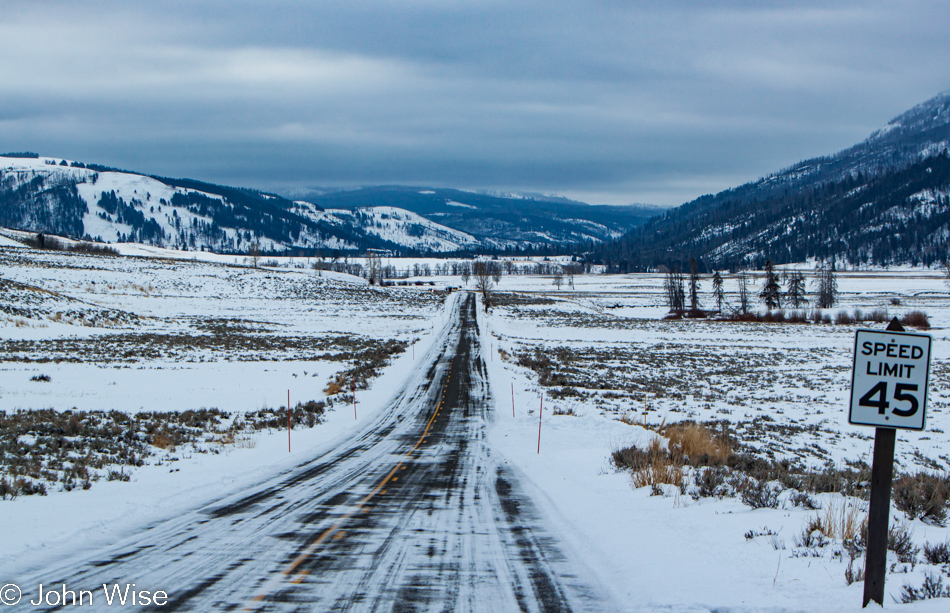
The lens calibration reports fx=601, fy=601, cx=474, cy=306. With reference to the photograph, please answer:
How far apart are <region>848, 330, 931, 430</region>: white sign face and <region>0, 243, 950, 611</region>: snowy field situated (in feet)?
6.19

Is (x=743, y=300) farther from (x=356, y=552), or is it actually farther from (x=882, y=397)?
(x=882, y=397)

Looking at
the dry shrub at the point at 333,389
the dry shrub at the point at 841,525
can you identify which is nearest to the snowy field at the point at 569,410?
the dry shrub at the point at 841,525

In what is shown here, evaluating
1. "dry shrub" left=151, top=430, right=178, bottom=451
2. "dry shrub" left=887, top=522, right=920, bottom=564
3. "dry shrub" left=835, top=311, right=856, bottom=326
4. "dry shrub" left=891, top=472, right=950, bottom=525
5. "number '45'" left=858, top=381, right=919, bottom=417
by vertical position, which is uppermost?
"number '45'" left=858, top=381, right=919, bottom=417

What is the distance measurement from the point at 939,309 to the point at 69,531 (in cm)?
11266

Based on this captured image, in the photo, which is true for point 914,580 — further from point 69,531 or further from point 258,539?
point 69,531

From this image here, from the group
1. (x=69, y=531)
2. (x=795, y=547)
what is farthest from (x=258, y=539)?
(x=795, y=547)

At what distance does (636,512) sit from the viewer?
9.82m

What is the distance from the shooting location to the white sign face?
4.77m

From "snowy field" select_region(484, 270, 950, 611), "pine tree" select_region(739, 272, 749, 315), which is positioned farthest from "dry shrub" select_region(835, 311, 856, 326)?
"snowy field" select_region(484, 270, 950, 611)

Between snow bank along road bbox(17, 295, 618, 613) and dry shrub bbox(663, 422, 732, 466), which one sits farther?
dry shrub bbox(663, 422, 732, 466)

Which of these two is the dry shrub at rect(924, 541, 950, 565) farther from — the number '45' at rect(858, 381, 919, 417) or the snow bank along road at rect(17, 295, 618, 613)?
the snow bank along road at rect(17, 295, 618, 613)

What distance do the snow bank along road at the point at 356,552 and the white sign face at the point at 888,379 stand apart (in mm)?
3383

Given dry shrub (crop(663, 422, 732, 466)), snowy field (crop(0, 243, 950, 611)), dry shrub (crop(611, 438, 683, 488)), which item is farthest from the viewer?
dry shrub (crop(663, 422, 732, 466))

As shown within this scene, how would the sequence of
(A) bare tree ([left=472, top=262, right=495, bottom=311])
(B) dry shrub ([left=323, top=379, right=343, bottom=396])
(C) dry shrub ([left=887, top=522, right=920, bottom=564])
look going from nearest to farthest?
1. (C) dry shrub ([left=887, top=522, right=920, bottom=564])
2. (B) dry shrub ([left=323, top=379, right=343, bottom=396])
3. (A) bare tree ([left=472, top=262, right=495, bottom=311])
